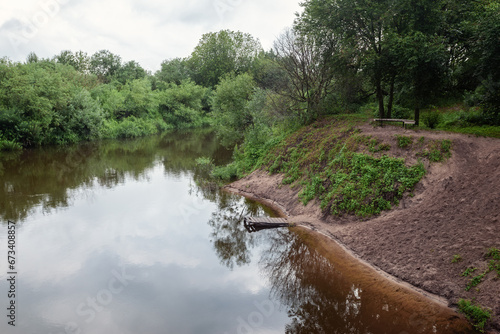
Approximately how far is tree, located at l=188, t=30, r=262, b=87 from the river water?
1966 inches

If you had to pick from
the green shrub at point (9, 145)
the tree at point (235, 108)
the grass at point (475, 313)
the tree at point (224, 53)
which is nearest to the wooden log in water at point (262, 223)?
the grass at point (475, 313)

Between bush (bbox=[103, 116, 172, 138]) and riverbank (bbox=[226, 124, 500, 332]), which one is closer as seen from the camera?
riverbank (bbox=[226, 124, 500, 332])

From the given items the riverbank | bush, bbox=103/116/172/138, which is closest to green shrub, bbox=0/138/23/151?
bush, bbox=103/116/172/138

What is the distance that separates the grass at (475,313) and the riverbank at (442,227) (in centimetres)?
15

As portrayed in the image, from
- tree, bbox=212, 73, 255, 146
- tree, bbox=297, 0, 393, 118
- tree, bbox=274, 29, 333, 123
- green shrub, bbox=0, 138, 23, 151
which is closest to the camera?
tree, bbox=297, 0, 393, 118

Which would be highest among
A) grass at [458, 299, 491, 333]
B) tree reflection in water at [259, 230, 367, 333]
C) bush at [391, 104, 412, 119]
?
bush at [391, 104, 412, 119]

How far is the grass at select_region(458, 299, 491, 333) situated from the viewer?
7225 millimetres

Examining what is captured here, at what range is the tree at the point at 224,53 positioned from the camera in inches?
2506

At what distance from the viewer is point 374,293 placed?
8883 millimetres

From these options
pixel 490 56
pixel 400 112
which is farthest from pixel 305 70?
pixel 490 56

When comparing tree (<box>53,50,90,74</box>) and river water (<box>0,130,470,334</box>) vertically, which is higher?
tree (<box>53,50,90,74</box>)

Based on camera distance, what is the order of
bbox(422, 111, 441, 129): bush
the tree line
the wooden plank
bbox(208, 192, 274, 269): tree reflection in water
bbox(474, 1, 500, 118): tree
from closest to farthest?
bbox(208, 192, 274, 269): tree reflection in water, bbox(474, 1, 500, 118): tree, the wooden plank, the tree line, bbox(422, 111, 441, 129): bush

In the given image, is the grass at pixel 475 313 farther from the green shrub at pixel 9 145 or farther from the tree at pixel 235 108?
the green shrub at pixel 9 145

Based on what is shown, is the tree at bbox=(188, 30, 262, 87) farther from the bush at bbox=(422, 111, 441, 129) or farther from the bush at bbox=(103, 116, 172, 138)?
the bush at bbox=(422, 111, 441, 129)
